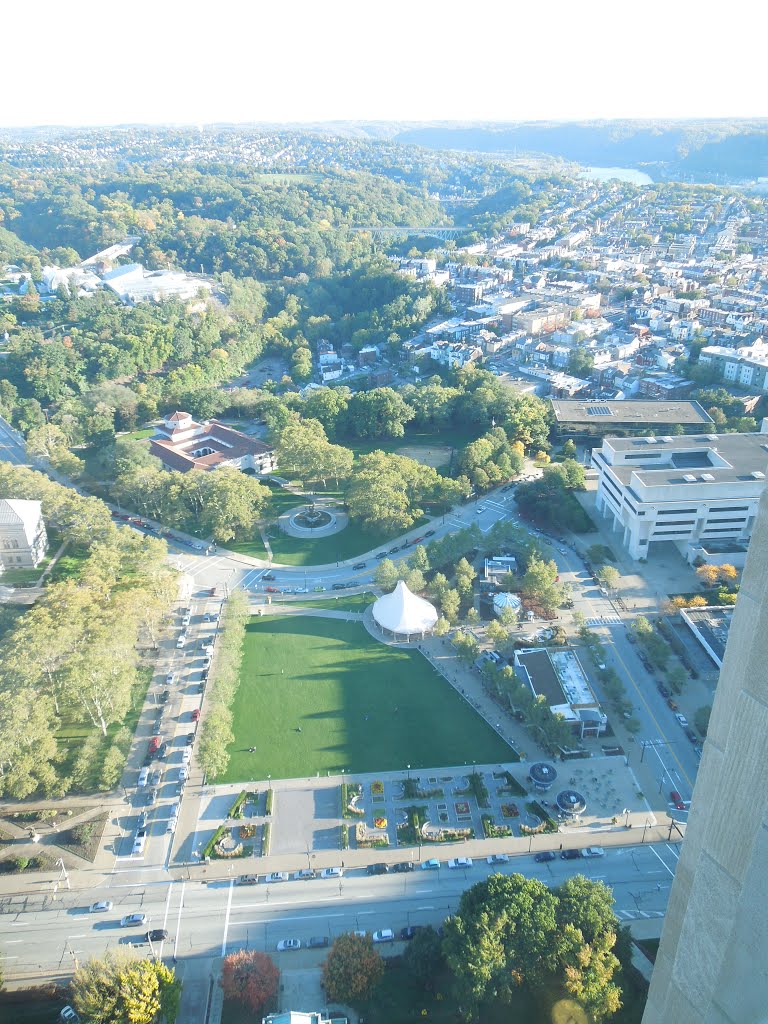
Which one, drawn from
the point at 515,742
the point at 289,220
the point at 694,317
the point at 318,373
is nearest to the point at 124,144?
the point at 289,220

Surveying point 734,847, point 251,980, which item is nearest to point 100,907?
point 251,980

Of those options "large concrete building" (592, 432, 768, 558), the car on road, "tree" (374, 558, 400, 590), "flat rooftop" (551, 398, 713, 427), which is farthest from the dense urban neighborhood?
"tree" (374, 558, 400, 590)

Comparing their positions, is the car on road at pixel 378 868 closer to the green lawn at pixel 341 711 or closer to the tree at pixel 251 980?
the green lawn at pixel 341 711

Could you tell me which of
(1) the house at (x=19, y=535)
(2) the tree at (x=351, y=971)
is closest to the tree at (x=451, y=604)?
(2) the tree at (x=351, y=971)

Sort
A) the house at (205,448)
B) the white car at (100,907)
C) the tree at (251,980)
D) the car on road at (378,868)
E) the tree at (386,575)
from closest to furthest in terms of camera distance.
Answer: the tree at (251,980) → the white car at (100,907) → the car on road at (378,868) → the tree at (386,575) → the house at (205,448)

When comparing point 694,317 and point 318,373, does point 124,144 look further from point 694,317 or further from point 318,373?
point 694,317

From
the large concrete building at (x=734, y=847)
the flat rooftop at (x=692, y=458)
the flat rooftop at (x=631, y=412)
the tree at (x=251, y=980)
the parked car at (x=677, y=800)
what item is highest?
the large concrete building at (x=734, y=847)

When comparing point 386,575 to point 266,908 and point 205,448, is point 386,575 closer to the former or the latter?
point 266,908
